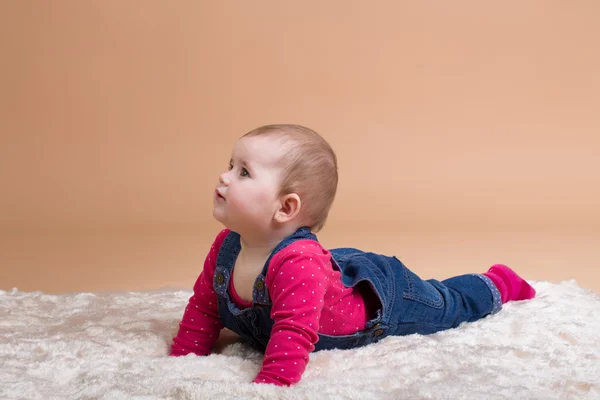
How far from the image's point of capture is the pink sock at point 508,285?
8.25ft

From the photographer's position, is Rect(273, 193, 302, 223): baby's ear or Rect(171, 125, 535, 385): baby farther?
Rect(273, 193, 302, 223): baby's ear

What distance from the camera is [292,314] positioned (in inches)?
68.6

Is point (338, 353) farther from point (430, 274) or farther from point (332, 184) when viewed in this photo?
point (430, 274)

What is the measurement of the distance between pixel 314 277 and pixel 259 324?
250 mm

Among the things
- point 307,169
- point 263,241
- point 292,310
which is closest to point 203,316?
point 263,241

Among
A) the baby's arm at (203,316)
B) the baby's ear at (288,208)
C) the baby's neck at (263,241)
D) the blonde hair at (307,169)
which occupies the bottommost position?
the baby's arm at (203,316)

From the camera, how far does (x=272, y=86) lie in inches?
179

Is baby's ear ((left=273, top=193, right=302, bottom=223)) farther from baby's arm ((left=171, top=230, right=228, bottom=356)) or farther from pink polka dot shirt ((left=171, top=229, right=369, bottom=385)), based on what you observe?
baby's arm ((left=171, top=230, right=228, bottom=356))

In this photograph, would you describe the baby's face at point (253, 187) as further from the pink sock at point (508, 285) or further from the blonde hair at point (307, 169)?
the pink sock at point (508, 285)

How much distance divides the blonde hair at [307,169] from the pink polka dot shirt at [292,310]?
11cm

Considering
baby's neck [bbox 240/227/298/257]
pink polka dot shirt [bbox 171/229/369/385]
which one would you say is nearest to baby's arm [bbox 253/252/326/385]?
pink polka dot shirt [bbox 171/229/369/385]

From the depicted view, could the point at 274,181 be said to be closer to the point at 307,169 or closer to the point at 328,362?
the point at 307,169

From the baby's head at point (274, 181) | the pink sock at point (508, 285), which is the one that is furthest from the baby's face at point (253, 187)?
the pink sock at point (508, 285)

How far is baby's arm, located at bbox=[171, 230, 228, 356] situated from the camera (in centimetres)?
204
